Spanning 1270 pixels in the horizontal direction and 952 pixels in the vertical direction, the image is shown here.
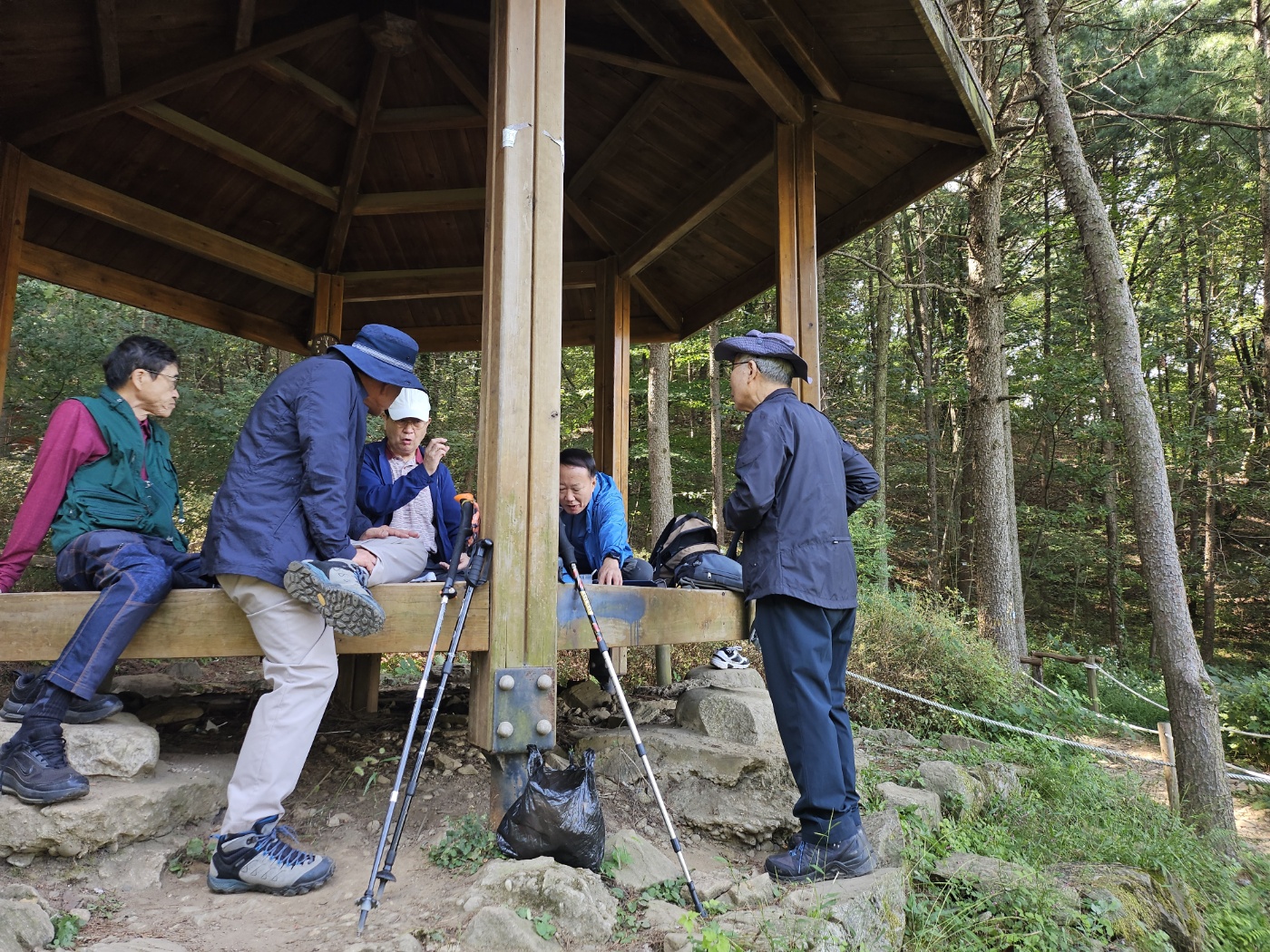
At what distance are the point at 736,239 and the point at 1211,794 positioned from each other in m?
6.11

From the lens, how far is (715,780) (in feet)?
13.6

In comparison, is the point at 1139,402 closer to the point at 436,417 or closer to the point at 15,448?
the point at 436,417

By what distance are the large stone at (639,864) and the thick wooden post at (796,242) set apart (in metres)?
3.06

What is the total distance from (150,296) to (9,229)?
1.73 m

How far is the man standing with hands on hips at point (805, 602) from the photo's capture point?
3.34m

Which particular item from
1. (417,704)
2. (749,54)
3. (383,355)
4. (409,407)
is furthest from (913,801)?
(749,54)

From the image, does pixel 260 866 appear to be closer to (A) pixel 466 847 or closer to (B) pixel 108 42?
(A) pixel 466 847

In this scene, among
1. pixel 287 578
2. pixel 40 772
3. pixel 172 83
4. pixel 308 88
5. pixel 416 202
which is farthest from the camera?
pixel 416 202

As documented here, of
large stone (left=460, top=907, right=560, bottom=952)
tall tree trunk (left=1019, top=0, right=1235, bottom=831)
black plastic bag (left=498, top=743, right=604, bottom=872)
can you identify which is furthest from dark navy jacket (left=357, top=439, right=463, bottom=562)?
tall tree trunk (left=1019, top=0, right=1235, bottom=831)

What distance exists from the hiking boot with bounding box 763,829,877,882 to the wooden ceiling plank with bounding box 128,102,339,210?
645 cm

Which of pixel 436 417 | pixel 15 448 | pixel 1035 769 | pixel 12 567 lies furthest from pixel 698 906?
pixel 436 417

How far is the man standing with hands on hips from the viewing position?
334cm

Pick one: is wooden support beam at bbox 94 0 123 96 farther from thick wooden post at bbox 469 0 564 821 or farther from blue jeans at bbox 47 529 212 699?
blue jeans at bbox 47 529 212 699

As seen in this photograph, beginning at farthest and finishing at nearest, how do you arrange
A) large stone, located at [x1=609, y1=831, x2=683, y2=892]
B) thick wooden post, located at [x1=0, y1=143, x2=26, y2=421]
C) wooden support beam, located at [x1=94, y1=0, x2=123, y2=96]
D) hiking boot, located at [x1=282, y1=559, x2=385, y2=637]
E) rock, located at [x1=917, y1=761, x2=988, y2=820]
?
thick wooden post, located at [x1=0, y1=143, x2=26, y2=421]
wooden support beam, located at [x1=94, y1=0, x2=123, y2=96]
rock, located at [x1=917, y1=761, x2=988, y2=820]
large stone, located at [x1=609, y1=831, x2=683, y2=892]
hiking boot, located at [x1=282, y1=559, x2=385, y2=637]
